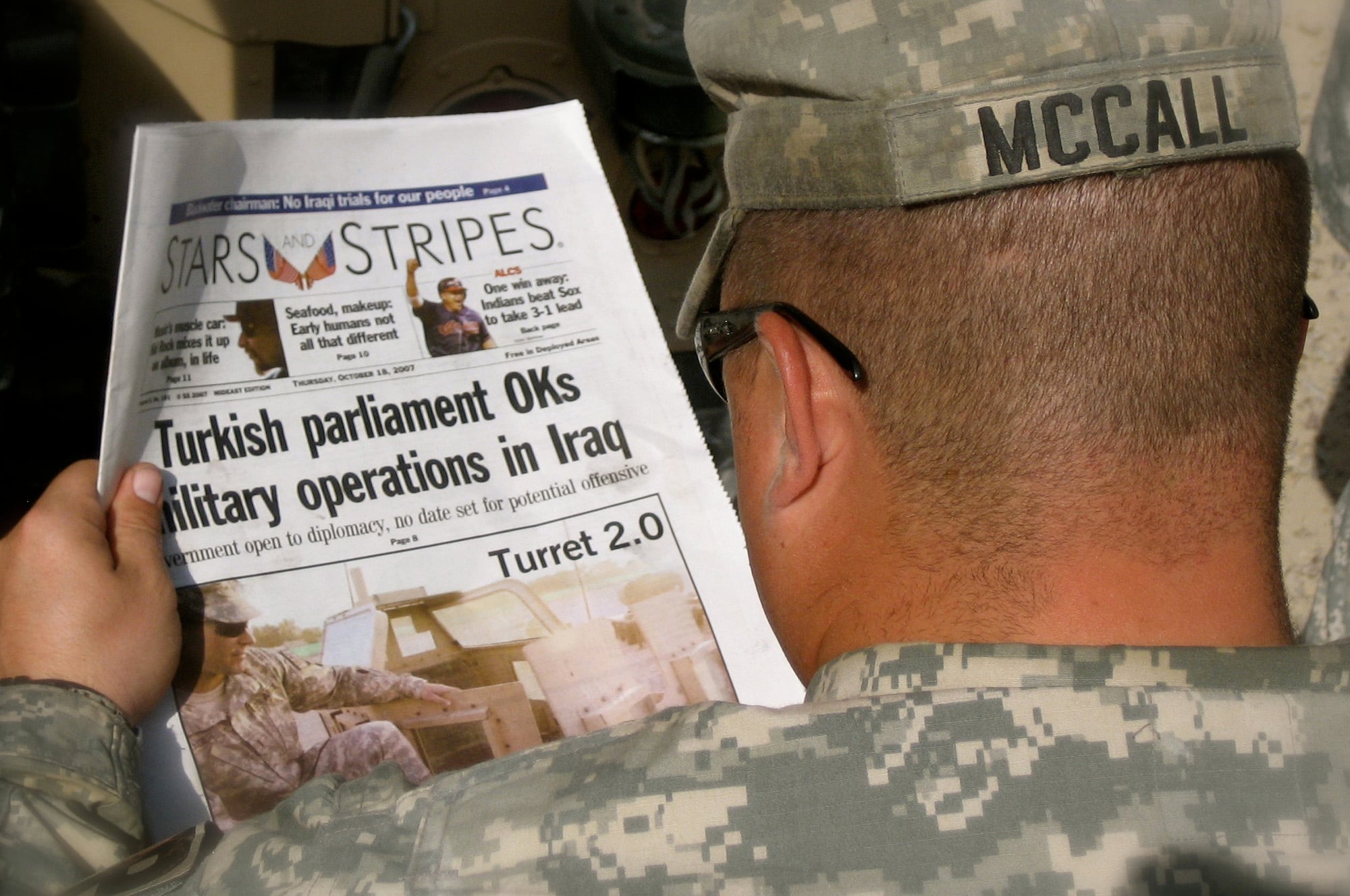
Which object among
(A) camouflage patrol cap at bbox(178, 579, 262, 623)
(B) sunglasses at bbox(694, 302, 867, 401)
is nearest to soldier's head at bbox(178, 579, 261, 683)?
(A) camouflage patrol cap at bbox(178, 579, 262, 623)

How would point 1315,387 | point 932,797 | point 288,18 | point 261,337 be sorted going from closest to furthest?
point 932,797
point 261,337
point 288,18
point 1315,387

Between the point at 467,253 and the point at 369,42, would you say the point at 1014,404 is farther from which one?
the point at 369,42

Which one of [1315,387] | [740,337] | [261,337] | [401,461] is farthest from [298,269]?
[1315,387]

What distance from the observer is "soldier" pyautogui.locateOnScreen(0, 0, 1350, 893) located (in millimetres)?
500

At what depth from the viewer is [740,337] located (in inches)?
26.5

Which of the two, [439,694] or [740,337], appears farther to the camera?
[439,694]

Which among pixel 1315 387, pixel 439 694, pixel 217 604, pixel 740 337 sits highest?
pixel 740 337

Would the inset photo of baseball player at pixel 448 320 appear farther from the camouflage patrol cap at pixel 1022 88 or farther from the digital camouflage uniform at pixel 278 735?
the camouflage patrol cap at pixel 1022 88

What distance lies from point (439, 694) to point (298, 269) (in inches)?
14.6

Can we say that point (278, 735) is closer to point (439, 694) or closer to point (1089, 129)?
point (439, 694)

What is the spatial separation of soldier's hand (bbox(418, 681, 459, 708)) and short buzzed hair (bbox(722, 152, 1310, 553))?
39cm

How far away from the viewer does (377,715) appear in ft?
2.60

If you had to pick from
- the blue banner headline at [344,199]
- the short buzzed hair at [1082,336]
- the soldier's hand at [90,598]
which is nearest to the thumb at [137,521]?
the soldier's hand at [90,598]

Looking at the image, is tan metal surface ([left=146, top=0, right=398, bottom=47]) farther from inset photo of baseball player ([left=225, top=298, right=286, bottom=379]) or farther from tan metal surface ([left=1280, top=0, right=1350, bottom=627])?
tan metal surface ([left=1280, top=0, right=1350, bottom=627])
